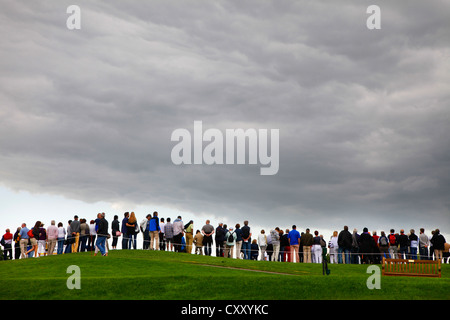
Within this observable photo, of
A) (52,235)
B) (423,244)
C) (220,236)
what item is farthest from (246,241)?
(52,235)

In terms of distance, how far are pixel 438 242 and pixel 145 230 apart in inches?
751

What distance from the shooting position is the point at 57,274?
24.9 meters

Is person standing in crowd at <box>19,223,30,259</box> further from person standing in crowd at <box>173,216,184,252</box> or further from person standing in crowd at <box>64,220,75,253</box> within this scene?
person standing in crowd at <box>173,216,184,252</box>

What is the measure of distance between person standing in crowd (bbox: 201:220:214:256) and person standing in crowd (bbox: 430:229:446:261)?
14.3 m

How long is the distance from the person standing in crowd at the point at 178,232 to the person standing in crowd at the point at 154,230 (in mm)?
1167

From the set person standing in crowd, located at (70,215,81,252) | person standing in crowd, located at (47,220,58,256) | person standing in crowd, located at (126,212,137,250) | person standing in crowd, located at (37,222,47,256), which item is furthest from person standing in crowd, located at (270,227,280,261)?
person standing in crowd, located at (37,222,47,256)

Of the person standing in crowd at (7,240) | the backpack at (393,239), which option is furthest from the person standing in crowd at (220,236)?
the person standing in crowd at (7,240)

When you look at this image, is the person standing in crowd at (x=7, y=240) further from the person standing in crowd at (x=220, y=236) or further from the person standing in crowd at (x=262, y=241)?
the person standing in crowd at (x=262, y=241)

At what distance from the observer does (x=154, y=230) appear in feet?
116

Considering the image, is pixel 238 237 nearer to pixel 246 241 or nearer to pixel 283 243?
pixel 246 241
